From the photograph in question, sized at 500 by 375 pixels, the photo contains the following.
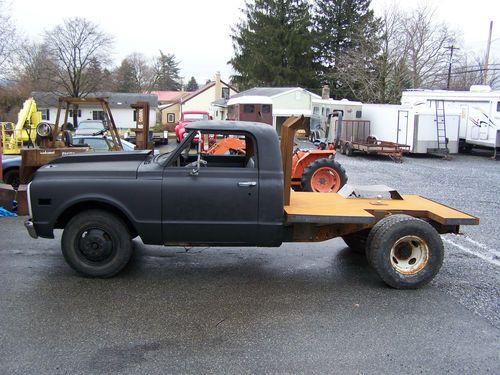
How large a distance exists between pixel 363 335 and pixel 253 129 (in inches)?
101

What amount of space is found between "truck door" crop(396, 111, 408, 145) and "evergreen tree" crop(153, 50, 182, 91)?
249 ft

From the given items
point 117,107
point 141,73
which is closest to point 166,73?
point 141,73

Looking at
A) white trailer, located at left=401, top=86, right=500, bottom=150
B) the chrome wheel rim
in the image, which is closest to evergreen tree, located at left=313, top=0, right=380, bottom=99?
white trailer, located at left=401, top=86, right=500, bottom=150

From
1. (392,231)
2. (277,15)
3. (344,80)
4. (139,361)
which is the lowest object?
(139,361)

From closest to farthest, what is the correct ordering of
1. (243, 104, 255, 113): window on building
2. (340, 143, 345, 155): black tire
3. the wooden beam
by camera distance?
1. the wooden beam
2. (340, 143, 345, 155): black tire
3. (243, 104, 255, 113): window on building

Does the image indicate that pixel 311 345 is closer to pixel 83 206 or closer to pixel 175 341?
pixel 175 341

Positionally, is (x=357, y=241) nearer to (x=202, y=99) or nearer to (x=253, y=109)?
(x=253, y=109)

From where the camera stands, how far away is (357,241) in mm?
6766

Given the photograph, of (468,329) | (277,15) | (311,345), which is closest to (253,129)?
(311,345)

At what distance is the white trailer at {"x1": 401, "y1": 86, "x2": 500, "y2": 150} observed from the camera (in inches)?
939

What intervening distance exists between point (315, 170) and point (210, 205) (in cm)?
634

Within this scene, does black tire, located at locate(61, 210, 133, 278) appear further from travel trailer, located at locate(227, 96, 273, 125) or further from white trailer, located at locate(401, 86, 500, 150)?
travel trailer, located at locate(227, 96, 273, 125)

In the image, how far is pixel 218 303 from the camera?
504 centimetres

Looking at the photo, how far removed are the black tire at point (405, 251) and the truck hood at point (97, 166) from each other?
2.86 m
